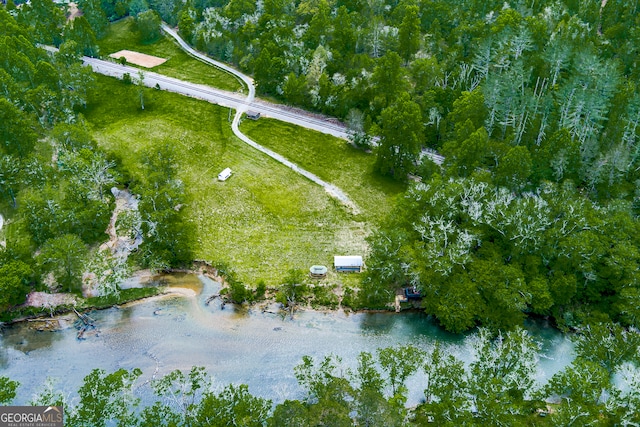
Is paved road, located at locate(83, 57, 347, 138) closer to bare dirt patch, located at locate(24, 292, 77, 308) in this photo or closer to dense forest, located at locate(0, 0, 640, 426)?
dense forest, located at locate(0, 0, 640, 426)

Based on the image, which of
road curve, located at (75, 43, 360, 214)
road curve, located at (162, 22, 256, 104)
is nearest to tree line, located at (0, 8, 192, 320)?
road curve, located at (75, 43, 360, 214)

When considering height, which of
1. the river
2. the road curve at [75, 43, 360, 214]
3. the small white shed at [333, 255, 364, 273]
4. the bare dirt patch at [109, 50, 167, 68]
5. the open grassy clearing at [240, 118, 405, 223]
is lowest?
the river

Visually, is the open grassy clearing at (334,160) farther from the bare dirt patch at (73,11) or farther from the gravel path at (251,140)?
the bare dirt patch at (73,11)

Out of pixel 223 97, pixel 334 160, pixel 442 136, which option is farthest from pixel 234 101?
pixel 442 136

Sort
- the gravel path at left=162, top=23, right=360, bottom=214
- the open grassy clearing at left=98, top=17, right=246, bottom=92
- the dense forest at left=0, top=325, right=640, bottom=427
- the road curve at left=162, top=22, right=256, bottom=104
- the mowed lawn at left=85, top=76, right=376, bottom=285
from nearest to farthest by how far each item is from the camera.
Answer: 1. the dense forest at left=0, top=325, right=640, bottom=427
2. the mowed lawn at left=85, top=76, right=376, bottom=285
3. the gravel path at left=162, top=23, right=360, bottom=214
4. the road curve at left=162, top=22, right=256, bottom=104
5. the open grassy clearing at left=98, top=17, right=246, bottom=92

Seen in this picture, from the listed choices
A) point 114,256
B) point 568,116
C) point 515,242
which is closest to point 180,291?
point 114,256

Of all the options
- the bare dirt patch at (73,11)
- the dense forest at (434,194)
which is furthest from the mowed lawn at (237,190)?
the bare dirt patch at (73,11)

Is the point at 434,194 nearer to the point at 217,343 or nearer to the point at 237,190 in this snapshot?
the point at 237,190
